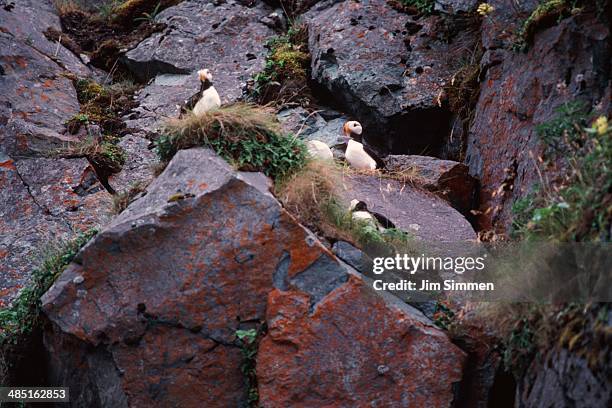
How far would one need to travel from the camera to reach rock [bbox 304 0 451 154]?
33.8 feet

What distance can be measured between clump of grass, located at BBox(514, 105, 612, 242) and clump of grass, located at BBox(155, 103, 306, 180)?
2219mm

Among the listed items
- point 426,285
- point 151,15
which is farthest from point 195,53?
point 426,285

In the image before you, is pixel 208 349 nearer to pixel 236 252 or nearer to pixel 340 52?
pixel 236 252

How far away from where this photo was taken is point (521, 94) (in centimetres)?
848

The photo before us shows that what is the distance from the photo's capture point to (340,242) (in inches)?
286

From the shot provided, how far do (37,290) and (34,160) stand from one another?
309cm

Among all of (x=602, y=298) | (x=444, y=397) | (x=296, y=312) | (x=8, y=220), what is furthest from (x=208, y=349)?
(x=8, y=220)

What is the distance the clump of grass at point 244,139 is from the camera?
24.4 ft

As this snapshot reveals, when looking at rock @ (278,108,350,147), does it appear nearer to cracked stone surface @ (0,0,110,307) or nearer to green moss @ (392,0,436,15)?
green moss @ (392,0,436,15)

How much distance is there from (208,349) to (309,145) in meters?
2.57

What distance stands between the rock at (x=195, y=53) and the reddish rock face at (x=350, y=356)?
17.2 feet

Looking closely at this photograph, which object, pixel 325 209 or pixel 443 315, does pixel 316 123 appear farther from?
pixel 443 315

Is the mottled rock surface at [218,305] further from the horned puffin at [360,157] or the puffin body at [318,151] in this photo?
the horned puffin at [360,157]

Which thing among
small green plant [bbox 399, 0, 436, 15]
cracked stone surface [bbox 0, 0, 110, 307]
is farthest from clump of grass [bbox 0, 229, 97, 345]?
small green plant [bbox 399, 0, 436, 15]
